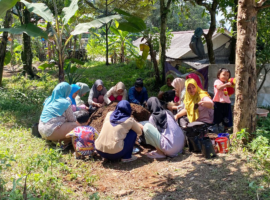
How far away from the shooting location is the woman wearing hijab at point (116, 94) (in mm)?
6177

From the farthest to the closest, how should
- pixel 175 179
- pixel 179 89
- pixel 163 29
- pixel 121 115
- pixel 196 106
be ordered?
pixel 163 29 < pixel 179 89 < pixel 196 106 < pixel 121 115 < pixel 175 179

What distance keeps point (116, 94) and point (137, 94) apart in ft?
1.64

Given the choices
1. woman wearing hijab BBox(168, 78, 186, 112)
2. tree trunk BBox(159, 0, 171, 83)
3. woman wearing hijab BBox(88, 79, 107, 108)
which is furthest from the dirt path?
tree trunk BBox(159, 0, 171, 83)

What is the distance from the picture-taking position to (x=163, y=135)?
14.3ft

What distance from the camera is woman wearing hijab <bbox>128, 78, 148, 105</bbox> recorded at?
20.2 ft

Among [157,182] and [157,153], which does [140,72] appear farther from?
[157,182]

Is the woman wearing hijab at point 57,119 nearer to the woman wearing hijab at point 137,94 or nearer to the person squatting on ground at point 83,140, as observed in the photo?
the person squatting on ground at point 83,140

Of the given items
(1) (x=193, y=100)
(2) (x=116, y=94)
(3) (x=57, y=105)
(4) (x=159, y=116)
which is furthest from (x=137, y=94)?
(3) (x=57, y=105)

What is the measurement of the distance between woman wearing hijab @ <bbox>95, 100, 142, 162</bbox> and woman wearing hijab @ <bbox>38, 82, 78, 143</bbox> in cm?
75

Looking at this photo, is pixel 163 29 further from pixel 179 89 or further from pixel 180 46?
pixel 180 46

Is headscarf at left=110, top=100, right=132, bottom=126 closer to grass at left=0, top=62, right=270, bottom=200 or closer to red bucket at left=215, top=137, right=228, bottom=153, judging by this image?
grass at left=0, top=62, right=270, bottom=200

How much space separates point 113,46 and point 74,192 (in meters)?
11.8

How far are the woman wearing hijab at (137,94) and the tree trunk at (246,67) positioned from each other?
248cm

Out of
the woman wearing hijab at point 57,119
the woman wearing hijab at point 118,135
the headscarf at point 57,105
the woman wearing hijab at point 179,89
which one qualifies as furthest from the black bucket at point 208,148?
the headscarf at point 57,105
